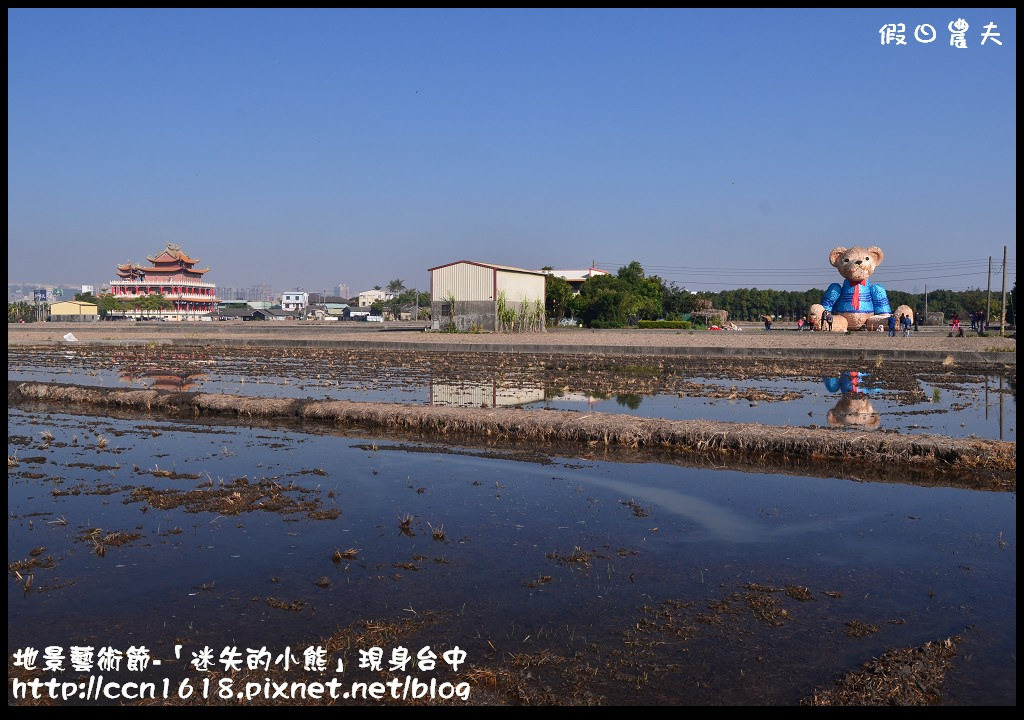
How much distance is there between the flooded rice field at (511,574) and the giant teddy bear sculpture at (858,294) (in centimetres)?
3493

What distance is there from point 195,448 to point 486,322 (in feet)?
103

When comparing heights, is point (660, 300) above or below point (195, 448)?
above

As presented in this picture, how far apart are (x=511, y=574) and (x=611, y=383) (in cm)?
1282

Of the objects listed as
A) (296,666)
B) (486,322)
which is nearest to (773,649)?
(296,666)

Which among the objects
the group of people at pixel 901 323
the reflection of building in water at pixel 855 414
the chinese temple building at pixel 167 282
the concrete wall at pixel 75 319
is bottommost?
the reflection of building in water at pixel 855 414

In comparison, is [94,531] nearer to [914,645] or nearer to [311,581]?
[311,581]

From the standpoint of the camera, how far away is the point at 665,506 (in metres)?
7.21

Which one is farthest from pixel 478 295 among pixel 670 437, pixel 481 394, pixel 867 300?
pixel 670 437

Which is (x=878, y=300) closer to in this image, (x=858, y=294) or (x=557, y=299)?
(x=858, y=294)

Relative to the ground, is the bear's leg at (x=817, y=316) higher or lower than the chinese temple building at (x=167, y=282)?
lower

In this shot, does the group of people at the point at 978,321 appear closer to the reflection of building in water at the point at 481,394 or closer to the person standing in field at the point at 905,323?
the person standing in field at the point at 905,323

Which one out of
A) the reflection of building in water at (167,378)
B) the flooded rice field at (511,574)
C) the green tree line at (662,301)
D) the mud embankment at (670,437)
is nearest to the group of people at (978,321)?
the green tree line at (662,301)

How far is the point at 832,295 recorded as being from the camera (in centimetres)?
4194

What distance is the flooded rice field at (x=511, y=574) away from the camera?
3.95 metres
